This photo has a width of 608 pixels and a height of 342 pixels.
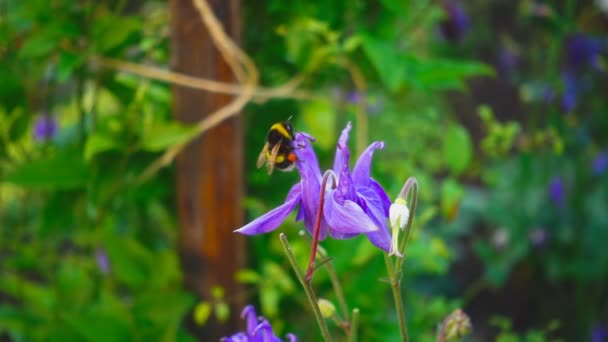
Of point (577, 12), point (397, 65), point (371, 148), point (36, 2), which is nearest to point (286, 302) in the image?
point (397, 65)

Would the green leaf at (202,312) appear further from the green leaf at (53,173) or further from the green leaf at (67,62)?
the green leaf at (67,62)

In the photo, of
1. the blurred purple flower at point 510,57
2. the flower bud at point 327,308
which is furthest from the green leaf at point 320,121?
the blurred purple flower at point 510,57

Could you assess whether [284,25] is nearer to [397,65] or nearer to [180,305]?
[397,65]

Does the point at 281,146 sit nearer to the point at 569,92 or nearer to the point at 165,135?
the point at 165,135

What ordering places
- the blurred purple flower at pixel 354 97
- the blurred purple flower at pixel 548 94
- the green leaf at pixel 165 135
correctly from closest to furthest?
the green leaf at pixel 165 135 → the blurred purple flower at pixel 354 97 → the blurred purple flower at pixel 548 94

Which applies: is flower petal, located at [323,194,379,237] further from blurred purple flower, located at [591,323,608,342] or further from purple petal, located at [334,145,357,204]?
blurred purple flower, located at [591,323,608,342]

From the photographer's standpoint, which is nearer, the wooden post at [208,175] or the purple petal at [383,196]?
the purple petal at [383,196]
